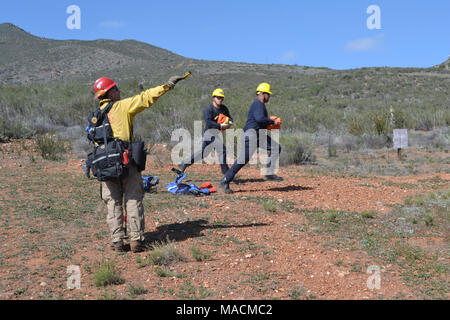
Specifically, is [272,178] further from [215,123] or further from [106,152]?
[106,152]

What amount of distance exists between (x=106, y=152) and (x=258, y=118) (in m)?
3.80

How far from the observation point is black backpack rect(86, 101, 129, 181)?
479 centimetres

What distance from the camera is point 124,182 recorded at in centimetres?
510

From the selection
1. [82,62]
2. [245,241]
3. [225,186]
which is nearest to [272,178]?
[225,186]

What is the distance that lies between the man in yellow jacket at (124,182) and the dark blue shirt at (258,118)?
323 cm

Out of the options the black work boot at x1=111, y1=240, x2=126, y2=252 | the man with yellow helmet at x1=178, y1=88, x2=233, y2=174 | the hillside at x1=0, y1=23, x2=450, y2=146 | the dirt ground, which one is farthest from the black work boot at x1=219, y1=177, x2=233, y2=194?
the hillside at x1=0, y1=23, x2=450, y2=146

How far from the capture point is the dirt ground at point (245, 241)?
4180 millimetres

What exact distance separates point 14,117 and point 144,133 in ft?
17.4

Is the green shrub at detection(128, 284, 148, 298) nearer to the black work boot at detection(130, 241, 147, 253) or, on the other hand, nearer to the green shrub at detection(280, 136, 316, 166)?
the black work boot at detection(130, 241, 147, 253)

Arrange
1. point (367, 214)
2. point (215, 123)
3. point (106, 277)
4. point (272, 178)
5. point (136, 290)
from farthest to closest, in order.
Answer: point (272, 178)
point (215, 123)
point (367, 214)
point (106, 277)
point (136, 290)

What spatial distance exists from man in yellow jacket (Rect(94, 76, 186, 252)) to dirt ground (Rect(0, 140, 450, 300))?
0.83 ft

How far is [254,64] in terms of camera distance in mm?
61438

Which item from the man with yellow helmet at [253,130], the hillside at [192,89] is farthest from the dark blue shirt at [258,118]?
the hillside at [192,89]

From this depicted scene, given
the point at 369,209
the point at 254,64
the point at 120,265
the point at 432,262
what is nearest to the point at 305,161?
the point at 369,209
